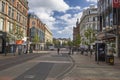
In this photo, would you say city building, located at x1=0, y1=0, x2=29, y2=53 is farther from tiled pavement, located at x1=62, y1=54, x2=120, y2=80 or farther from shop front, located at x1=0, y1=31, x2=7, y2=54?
tiled pavement, located at x1=62, y1=54, x2=120, y2=80

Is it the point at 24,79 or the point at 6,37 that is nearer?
the point at 24,79

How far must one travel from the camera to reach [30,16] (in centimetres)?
12306

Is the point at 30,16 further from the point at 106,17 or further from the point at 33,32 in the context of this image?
the point at 106,17

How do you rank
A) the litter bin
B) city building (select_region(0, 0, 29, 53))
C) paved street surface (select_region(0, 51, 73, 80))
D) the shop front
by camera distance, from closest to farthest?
paved street surface (select_region(0, 51, 73, 80)) < the litter bin < the shop front < city building (select_region(0, 0, 29, 53))

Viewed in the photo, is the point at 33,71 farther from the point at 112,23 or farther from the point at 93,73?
the point at 112,23

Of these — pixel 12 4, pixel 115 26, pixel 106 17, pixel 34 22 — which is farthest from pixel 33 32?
pixel 115 26

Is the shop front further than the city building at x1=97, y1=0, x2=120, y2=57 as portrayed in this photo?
Yes

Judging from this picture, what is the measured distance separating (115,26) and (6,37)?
2504 centimetres

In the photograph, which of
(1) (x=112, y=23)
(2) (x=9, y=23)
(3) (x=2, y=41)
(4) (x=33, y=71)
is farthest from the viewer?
(2) (x=9, y=23)

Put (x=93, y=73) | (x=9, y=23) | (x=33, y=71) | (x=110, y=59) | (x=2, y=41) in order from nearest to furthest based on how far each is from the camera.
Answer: (x=93, y=73) → (x=33, y=71) → (x=110, y=59) → (x=2, y=41) → (x=9, y=23)

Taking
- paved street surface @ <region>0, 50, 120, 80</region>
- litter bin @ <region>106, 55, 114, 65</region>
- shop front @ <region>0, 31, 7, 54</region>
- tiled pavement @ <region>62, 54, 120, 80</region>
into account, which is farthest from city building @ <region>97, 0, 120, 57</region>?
shop front @ <region>0, 31, 7, 54</region>

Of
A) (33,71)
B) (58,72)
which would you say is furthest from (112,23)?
(33,71)

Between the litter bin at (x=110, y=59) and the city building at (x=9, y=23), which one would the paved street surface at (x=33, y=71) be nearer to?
the litter bin at (x=110, y=59)

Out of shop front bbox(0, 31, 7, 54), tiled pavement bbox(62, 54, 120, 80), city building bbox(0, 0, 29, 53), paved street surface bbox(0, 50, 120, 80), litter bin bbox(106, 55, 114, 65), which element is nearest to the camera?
→ paved street surface bbox(0, 50, 120, 80)
